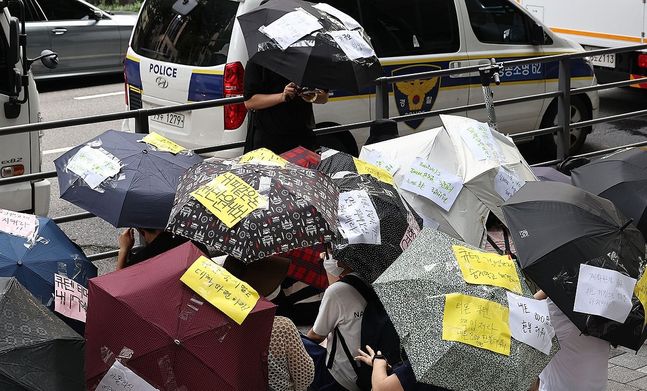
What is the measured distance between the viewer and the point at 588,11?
1296cm

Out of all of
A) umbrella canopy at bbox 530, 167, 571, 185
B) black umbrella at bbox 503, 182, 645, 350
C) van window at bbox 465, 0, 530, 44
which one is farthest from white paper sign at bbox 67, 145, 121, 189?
van window at bbox 465, 0, 530, 44

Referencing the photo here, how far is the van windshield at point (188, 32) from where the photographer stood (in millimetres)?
8648

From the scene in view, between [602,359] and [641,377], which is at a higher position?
[602,359]

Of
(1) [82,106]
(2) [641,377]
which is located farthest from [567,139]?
(1) [82,106]

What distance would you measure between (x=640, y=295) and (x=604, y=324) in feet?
0.88

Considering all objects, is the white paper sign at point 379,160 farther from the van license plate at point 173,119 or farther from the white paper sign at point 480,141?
the van license plate at point 173,119

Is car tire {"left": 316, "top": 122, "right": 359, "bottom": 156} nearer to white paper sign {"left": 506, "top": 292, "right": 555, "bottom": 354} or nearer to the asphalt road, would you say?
the asphalt road

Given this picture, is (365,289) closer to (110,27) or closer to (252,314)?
(252,314)

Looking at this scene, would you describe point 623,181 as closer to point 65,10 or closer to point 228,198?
point 228,198

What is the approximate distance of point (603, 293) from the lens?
4.24 meters

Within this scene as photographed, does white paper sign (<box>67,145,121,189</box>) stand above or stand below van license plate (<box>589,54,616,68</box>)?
above

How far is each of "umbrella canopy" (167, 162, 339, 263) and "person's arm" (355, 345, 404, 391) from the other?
0.54 meters

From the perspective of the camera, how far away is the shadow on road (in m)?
15.1

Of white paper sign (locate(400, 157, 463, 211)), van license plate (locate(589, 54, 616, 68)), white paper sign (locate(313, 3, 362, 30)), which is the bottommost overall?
van license plate (locate(589, 54, 616, 68))
